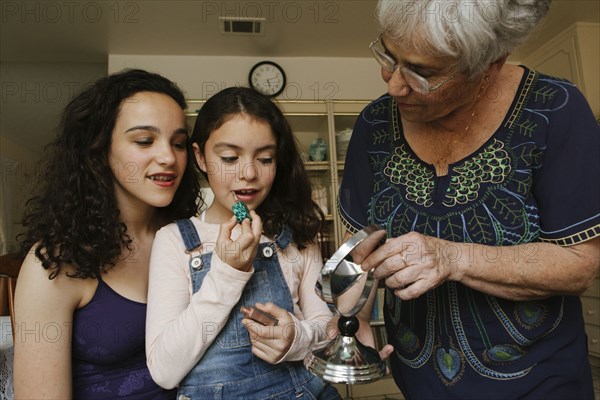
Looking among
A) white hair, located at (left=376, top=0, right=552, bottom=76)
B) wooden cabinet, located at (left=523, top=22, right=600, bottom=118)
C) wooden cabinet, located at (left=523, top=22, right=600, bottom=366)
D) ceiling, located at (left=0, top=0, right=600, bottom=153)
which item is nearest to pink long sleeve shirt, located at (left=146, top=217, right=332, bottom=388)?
white hair, located at (left=376, top=0, right=552, bottom=76)

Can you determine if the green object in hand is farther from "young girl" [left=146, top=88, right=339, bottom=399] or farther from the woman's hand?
the woman's hand

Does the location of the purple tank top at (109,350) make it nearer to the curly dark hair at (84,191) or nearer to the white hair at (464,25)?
the curly dark hair at (84,191)

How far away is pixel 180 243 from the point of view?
1032 mm

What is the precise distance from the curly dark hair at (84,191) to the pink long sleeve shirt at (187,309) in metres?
0.13

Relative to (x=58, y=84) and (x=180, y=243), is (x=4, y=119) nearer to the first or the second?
(x=58, y=84)

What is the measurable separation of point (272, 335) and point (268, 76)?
11.2 ft

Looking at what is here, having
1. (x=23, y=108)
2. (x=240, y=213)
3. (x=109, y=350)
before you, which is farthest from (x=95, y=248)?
(x=23, y=108)

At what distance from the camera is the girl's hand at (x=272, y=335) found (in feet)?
2.85

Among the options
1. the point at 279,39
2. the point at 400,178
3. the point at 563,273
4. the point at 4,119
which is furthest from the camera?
the point at 4,119

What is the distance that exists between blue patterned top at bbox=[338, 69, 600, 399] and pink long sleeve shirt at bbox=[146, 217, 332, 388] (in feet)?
0.78

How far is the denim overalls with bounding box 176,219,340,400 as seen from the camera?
36.8 inches

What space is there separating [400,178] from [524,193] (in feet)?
0.80

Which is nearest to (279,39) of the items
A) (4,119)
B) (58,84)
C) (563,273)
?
(58,84)

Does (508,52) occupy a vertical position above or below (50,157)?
above
